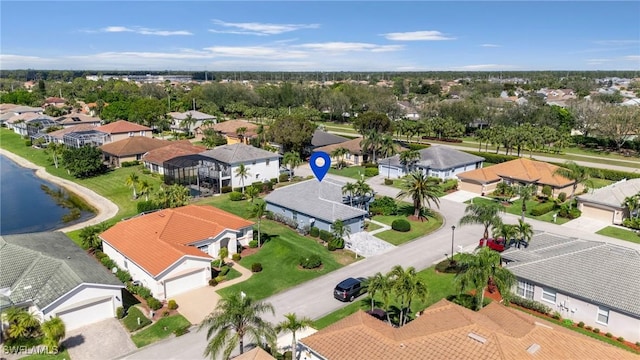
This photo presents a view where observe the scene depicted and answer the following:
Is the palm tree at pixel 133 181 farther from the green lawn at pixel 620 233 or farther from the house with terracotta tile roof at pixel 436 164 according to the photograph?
the green lawn at pixel 620 233

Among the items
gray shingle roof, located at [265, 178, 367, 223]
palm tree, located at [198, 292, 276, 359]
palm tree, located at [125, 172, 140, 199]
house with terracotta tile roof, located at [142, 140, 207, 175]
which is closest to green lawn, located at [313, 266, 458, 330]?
palm tree, located at [198, 292, 276, 359]

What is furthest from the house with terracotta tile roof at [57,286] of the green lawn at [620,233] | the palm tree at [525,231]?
the green lawn at [620,233]

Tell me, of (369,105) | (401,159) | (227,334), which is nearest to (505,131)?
(401,159)

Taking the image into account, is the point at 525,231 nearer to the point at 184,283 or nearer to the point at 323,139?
the point at 184,283

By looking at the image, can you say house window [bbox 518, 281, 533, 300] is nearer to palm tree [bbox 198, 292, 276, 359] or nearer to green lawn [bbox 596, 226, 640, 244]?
palm tree [bbox 198, 292, 276, 359]

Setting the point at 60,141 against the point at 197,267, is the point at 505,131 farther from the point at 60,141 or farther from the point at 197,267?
the point at 60,141
